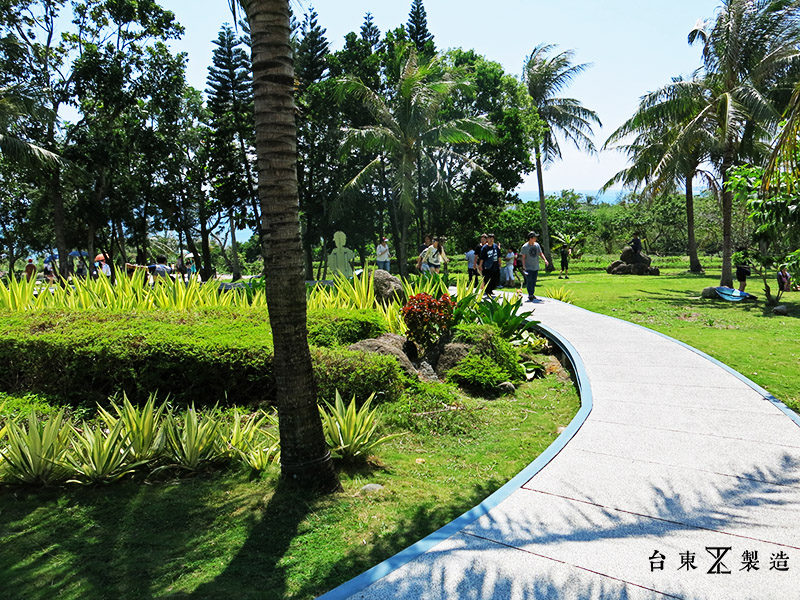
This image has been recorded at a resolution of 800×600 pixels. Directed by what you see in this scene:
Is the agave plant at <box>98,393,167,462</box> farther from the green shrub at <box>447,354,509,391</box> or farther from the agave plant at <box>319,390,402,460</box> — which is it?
the green shrub at <box>447,354,509,391</box>

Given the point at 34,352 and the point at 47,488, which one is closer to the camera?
the point at 47,488

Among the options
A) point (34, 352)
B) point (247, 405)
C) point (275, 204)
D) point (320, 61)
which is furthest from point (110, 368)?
point (320, 61)

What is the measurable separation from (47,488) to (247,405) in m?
2.03

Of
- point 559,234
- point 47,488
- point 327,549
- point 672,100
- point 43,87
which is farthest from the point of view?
point 559,234

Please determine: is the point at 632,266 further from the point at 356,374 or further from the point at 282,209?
the point at 282,209

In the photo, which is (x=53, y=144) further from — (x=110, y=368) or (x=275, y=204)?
(x=275, y=204)

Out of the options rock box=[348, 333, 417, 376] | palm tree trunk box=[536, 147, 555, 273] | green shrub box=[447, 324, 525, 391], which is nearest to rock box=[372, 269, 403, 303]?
green shrub box=[447, 324, 525, 391]

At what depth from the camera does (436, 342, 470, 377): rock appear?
7.30 metres

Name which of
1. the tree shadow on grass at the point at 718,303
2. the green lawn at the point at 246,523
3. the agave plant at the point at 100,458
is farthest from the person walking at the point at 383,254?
the agave plant at the point at 100,458

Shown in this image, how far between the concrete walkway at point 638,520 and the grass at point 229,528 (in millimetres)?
344

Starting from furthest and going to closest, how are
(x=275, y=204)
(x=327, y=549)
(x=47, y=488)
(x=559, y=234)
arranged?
(x=559, y=234), (x=47, y=488), (x=275, y=204), (x=327, y=549)

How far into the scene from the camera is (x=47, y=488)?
13.4ft

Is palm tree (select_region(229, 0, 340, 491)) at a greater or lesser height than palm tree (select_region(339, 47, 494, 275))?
lesser

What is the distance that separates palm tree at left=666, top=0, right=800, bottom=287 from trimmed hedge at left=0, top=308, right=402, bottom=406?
557 inches
